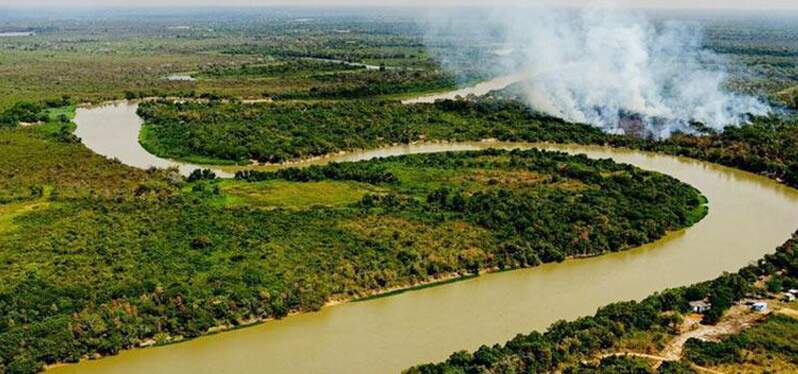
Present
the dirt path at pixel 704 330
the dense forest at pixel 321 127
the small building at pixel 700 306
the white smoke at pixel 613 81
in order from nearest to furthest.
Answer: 1. the dirt path at pixel 704 330
2. the small building at pixel 700 306
3. the dense forest at pixel 321 127
4. the white smoke at pixel 613 81

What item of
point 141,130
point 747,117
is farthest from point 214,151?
point 747,117

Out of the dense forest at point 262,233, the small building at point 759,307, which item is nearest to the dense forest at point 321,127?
the dense forest at point 262,233

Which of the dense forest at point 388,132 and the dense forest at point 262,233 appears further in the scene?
the dense forest at point 388,132

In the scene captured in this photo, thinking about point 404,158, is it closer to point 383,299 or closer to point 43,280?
point 383,299

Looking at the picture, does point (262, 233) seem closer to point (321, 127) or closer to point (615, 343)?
point (615, 343)

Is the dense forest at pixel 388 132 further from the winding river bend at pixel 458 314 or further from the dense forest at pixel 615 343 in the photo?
the dense forest at pixel 615 343

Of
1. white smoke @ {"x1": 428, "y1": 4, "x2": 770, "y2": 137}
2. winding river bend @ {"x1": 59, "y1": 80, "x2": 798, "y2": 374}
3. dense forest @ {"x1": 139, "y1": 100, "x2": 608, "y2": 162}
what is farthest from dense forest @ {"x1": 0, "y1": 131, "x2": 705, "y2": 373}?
white smoke @ {"x1": 428, "y1": 4, "x2": 770, "y2": 137}
